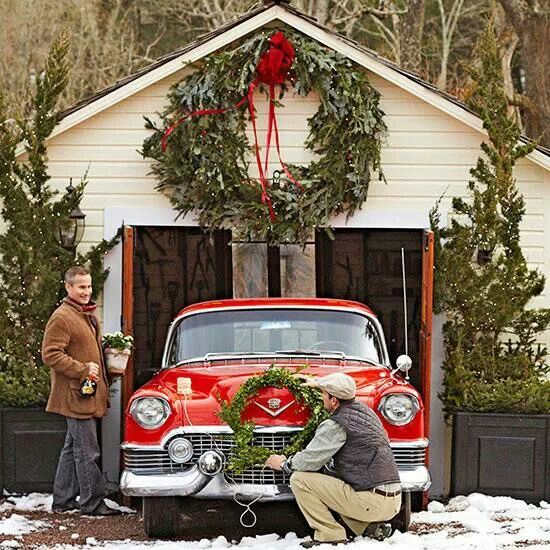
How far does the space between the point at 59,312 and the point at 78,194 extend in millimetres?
2041

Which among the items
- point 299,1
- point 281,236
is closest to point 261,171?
point 281,236

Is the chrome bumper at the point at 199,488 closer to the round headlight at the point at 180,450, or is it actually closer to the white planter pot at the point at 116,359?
the round headlight at the point at 180,450

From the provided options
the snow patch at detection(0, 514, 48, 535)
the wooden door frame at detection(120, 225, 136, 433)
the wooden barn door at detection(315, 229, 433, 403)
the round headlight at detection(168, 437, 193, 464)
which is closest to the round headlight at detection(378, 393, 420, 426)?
the round headlight at detection(168, 437, 193, 464)

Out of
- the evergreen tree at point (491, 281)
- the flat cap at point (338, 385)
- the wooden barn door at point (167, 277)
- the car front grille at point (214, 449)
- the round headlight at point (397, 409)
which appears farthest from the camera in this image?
the wooden barn door at point (167, 277)

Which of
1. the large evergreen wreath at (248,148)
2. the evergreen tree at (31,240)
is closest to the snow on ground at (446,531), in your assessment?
the evergreen tree at (31,240)

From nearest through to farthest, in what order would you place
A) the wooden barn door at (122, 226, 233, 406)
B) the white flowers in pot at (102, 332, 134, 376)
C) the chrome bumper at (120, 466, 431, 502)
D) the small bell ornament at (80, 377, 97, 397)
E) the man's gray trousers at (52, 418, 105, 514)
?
the chrome bumper at (120, 466, 431, 502) → the small bell ornament at (80, 377, 97, 397) → the man's gray trousers at (52, 418, 105, 514) → the white flowers in pot at (102, 332, 134, 376) → the wooden barn door at (122, 226, 233, 406)

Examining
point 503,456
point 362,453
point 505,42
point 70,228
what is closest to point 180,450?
point 362,453

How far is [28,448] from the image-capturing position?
1156 cm

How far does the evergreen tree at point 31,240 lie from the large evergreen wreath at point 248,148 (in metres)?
1.07

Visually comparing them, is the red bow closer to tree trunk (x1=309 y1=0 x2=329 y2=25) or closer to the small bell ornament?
the small bell ornament

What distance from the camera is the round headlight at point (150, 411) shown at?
916 cm

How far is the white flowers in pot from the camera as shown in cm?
1104

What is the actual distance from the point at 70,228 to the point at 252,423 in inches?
163

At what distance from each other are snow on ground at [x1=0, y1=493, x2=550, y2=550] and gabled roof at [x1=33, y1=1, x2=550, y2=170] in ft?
11.7
